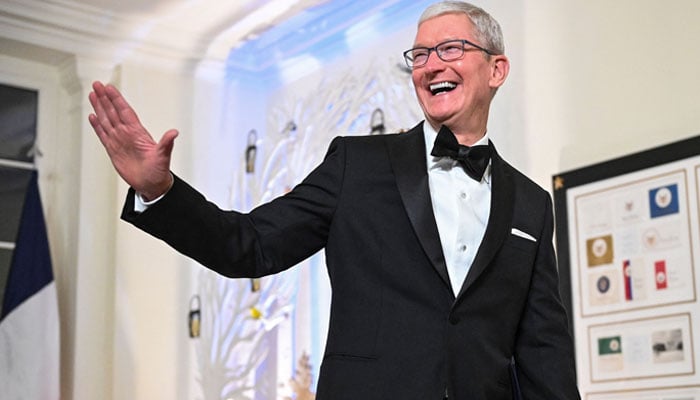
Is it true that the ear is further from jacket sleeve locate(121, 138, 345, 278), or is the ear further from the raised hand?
the raised hand

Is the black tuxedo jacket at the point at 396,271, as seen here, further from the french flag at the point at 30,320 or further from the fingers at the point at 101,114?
the french flag at the point at 30,320

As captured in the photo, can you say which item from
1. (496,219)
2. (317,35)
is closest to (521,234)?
(496,219)

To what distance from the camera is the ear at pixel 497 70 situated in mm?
2059

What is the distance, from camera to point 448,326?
5.81ft

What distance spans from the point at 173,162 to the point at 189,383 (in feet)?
3.39

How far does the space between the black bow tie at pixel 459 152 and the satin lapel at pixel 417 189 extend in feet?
0.14

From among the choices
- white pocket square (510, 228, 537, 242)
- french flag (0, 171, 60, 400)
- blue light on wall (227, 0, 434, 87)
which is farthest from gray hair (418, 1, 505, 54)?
french flag (0, 171, 60, 400)

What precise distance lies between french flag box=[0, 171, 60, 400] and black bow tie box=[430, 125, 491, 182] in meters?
3.15

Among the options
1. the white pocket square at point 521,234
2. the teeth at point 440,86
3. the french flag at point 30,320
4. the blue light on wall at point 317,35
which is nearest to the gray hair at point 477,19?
the teeth at point 440,86

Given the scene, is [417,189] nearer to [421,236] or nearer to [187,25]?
[421,236]

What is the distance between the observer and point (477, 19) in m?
2.04

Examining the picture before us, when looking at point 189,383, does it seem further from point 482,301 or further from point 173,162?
point 482,301

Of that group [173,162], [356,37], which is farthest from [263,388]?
[356,37]

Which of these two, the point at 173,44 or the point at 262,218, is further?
the point at 173,44
